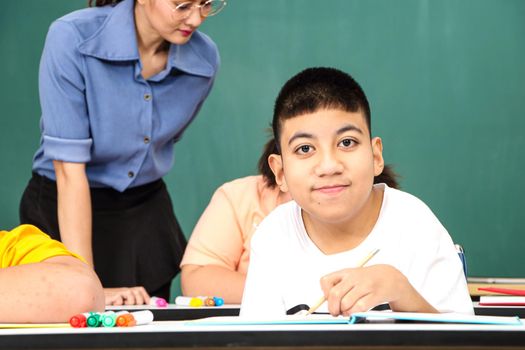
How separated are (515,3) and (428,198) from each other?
2.60 feet

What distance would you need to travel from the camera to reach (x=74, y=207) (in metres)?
2.33

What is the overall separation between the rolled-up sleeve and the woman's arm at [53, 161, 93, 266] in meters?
0.03

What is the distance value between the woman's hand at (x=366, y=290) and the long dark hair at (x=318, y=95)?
0.36 meters

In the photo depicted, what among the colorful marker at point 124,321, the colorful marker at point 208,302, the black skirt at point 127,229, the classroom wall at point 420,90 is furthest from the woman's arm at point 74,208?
the classroom wall at point 420,90

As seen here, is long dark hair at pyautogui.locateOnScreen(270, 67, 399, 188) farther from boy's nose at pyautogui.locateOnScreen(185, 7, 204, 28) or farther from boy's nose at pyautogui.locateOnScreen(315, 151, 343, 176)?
boy's nose at pyautogui.locateOnScreen(185, 7, 204, 28)

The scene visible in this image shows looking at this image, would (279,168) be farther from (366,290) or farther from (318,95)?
(366,290)

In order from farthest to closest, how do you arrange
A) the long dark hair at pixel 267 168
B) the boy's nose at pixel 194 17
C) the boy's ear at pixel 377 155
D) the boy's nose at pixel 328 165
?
the long dark hair at pixel 267 168
the boy's nose at pixel 194 17
the boy's ear at pixel 377 155
the boy's nose at pixel 328 165

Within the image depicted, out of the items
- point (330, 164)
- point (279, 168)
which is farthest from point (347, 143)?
point (279, 168)

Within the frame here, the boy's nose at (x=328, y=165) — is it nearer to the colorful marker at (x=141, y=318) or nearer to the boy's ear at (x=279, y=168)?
the boy's ear at (x=279, y=168)

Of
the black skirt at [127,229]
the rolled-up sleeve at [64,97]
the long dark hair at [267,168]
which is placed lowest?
the black skirt at [127,229]

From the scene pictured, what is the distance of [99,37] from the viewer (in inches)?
91.4

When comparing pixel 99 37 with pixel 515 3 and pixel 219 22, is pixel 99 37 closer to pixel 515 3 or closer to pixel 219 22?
pixel 219 22

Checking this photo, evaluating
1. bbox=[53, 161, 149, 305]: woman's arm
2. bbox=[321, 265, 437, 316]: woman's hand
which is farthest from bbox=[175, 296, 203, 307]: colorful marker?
bbox=[321, 265, 437, 316]: woman's hand

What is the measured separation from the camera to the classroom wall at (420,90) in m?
3.58
